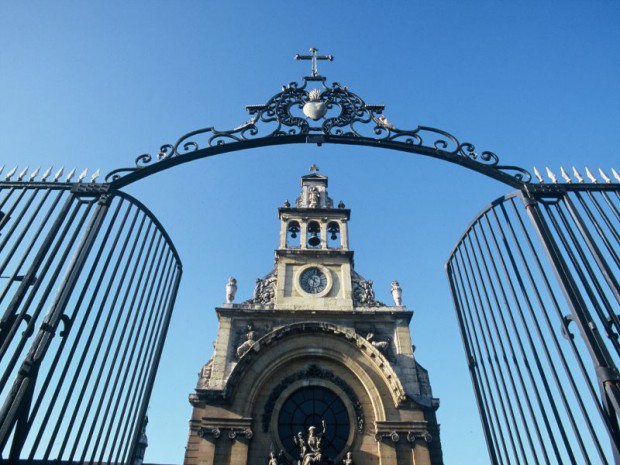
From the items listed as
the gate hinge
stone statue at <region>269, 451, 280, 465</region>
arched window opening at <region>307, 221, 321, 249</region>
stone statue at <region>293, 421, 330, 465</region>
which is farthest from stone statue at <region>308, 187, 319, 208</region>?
the gate hinge

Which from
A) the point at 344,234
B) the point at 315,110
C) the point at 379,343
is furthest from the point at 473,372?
the point at 344,234

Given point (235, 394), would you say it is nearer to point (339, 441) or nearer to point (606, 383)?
point (339, 441)

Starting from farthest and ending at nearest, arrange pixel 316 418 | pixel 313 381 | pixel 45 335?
pixel 313 381 < pixel 316 418 < pixel 45 335

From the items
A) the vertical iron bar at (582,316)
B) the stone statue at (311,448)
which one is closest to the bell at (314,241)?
the stone statue at (311,448)

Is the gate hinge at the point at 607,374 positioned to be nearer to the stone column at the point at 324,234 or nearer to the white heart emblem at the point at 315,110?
the white heart emblem at the point at 315,110

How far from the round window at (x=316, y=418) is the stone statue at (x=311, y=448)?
0.27 meters

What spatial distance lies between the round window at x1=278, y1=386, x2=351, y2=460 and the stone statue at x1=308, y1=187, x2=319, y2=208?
8.79 metres

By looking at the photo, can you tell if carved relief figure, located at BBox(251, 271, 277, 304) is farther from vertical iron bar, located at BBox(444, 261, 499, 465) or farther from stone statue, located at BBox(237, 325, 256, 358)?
vertical iron bar, located at BBox(444, 261, 499, 465)

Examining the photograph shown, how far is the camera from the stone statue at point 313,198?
21022 mm

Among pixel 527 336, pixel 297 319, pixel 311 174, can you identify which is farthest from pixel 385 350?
pixel 527 336

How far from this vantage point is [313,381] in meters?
15.6

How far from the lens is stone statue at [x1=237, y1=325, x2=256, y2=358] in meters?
16.0

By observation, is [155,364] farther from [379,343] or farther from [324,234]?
[324,234]

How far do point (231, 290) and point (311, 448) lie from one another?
707 cm
